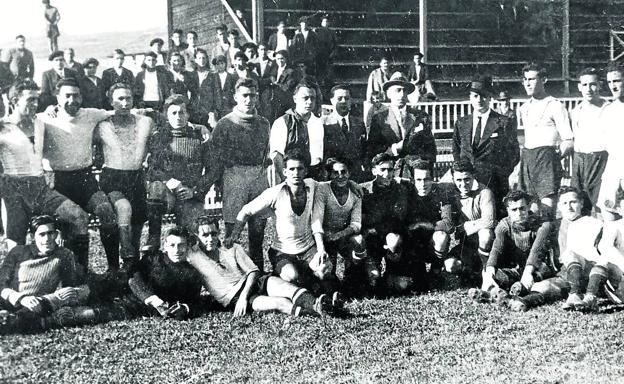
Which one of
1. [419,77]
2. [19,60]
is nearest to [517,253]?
[419,77]

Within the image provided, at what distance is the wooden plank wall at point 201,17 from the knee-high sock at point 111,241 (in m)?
8.88

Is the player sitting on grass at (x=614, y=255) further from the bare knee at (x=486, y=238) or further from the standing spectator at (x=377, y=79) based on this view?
the standing spectator at (x=377, y=79)

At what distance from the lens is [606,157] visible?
690 cm

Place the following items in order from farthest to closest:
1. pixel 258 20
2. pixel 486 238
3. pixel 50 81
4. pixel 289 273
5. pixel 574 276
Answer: pixel 258 20 → pixel 50 81 → pixel 486 238 → pixel 289 273 → pixel 574 276

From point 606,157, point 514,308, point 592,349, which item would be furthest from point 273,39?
point 592,349

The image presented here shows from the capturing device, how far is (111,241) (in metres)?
6.45

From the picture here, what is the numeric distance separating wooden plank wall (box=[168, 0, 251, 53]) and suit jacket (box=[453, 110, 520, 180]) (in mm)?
8477

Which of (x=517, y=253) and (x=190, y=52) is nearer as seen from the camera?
(x=517, y=253)

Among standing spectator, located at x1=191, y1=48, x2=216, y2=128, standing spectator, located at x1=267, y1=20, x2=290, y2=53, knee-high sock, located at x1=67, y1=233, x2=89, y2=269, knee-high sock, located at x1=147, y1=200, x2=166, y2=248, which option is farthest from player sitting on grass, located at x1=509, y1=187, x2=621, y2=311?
standing spectator, located at x1=267, y1=20, x2=290, y2=53

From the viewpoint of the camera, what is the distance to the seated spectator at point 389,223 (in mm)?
6395

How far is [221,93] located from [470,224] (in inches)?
186

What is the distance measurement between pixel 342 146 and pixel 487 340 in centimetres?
262

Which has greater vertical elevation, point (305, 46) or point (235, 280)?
point (305, 46)

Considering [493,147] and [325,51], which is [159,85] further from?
[493,147]
